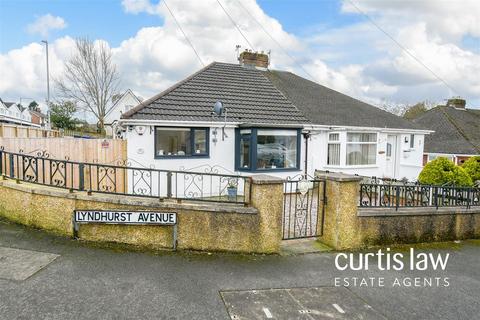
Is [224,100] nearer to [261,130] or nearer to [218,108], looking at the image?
[218,108]

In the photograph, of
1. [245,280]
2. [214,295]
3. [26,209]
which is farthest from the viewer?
[26,209]

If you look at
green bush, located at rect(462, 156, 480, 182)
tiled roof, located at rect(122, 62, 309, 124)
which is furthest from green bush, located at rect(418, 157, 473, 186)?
tiled roof, located at rect(122, 62, 309, 124)

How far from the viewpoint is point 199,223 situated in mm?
5648

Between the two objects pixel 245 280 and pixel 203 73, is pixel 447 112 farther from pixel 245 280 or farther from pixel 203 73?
pixel 245 280

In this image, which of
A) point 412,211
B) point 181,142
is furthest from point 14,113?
point 412,211

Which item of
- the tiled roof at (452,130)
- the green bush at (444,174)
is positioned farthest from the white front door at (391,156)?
the tiled roof at (452,130)

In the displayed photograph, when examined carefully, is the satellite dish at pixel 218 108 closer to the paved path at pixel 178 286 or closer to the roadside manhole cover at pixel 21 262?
the paved path at pixel 178 286

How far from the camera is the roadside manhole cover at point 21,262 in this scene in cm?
442

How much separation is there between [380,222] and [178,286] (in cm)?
429

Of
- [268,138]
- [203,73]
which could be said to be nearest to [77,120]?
[203,73]

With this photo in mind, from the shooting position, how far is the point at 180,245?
5672mm

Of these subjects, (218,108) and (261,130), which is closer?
(218,108)

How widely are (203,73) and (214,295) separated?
1157 centimetres

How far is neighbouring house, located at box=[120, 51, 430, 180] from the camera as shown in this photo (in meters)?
11.1
